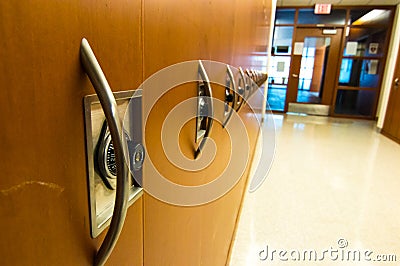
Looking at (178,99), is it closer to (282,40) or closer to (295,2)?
(295,2)

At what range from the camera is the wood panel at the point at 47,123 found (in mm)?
191

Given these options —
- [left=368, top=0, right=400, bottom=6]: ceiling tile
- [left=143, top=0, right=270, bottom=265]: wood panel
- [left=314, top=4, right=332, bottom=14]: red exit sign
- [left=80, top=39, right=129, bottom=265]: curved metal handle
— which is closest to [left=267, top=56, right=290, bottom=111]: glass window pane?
[left=314, top=4, right=332, bottom=14]: red exit sign

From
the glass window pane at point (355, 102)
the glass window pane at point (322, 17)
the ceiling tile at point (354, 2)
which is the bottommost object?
the glass window pane at point (355, 102)

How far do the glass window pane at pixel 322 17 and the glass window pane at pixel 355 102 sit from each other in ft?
5.88

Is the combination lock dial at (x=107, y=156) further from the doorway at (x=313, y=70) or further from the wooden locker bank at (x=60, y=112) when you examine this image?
the doorway at (x=313, y=70)

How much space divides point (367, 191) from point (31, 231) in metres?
3.03

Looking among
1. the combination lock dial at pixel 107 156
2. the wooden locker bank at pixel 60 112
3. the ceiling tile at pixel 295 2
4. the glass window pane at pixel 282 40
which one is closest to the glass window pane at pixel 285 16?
the glass window pane at pixel 282 40

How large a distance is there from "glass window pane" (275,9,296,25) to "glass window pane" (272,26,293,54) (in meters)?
0.19

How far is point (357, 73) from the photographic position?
22.9 ft

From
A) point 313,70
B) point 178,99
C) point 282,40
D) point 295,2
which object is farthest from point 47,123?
point 313,70

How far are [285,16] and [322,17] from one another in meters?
0.92

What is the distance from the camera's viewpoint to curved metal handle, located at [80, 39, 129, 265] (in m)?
0.25

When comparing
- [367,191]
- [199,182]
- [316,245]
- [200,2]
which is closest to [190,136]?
[199,182]

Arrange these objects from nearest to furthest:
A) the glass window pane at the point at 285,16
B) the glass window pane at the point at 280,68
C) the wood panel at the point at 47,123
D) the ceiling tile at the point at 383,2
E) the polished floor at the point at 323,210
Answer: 1. the wood panel at the point at 47,123
2. the polished floor at the point at 323,210
3. the ceiling tile at the point at 383,2
4. the glass window pane at the point at 285,16
5. the glass window pane at the point at 280,68
